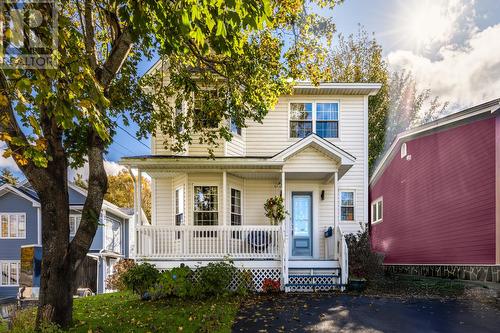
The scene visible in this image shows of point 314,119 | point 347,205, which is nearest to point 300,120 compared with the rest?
point 314,119

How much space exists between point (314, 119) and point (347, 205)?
11.6ft

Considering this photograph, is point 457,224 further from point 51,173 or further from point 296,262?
point 51,173

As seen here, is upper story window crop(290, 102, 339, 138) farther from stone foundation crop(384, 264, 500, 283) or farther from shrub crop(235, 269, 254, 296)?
stone foundation crop(384, 264, 500, 283)

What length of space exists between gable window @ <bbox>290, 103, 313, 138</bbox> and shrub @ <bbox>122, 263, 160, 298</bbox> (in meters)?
7.13

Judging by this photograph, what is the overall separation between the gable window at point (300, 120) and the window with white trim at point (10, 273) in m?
21.2

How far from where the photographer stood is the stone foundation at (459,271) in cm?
1021

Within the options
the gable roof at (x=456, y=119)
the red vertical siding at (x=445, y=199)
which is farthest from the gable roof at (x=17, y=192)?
the gable roof at (x=456, y=119)

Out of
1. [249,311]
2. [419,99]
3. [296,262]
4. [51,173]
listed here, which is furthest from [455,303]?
[419,99]

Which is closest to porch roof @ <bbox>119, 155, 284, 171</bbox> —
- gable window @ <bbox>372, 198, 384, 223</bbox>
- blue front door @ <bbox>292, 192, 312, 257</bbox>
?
blue front door @ <bbox>292, 192, 312, 257</bbox>

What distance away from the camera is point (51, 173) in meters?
6.75

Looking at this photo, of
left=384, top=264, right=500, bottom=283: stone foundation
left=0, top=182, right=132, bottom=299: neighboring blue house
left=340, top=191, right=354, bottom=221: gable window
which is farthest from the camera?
left=0, top=182, right=132, bottom=299: neighboring blue house

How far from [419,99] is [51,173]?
26.1 meters

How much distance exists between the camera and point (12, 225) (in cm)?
2367

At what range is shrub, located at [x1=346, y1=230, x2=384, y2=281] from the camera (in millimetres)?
11023
